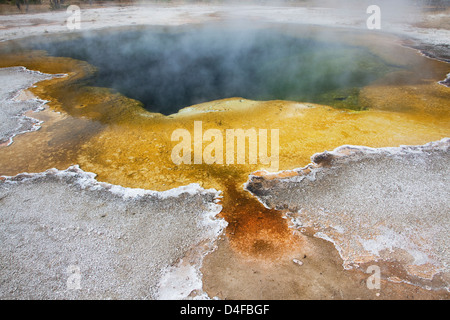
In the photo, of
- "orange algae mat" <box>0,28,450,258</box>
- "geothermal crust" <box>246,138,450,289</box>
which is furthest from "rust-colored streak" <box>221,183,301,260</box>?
"geothermal crust" <box>246,138,450,289</box>

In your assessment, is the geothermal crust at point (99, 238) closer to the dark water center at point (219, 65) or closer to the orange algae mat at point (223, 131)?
the orange algae mat at point (223, 131)

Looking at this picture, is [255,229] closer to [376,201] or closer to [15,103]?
[376,201]

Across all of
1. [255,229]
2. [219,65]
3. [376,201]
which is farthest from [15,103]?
[376,201]

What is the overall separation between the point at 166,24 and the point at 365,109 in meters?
13.3

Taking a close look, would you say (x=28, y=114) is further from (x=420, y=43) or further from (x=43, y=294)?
(x=420, y=43)

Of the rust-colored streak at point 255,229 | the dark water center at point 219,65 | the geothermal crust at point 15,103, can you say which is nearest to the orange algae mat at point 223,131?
the rust-colored streak at point 255,229

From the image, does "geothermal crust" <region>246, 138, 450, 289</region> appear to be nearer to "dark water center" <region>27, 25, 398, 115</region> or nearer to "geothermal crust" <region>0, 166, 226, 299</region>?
"geothermal crust" <region>0, 166, 226, 299</region>

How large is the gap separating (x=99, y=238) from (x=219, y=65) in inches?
318

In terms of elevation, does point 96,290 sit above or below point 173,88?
below

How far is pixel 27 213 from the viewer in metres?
3.52

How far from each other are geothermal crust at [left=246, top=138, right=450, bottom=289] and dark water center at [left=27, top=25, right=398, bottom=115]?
2661 millimetres

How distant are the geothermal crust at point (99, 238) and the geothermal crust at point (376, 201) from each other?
3.76 feet

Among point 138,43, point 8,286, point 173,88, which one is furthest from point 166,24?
point 8,286

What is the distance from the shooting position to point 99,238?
10.4ft
